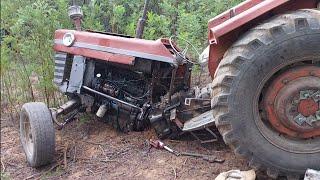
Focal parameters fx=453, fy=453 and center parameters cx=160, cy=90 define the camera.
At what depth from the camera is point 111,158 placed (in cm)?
448

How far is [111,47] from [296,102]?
6.60 feet

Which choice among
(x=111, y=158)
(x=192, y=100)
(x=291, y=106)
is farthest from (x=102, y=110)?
(x=291, y=106)

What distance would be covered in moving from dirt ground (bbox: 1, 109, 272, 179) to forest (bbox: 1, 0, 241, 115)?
0.94 metres

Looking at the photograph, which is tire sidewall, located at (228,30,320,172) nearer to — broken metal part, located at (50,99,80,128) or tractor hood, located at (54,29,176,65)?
tractor hood, located at (54,29,176,65)

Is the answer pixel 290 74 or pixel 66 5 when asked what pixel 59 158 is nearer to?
pixel 66 5

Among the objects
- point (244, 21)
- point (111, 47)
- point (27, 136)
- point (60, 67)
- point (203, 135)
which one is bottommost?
point (27, 136)

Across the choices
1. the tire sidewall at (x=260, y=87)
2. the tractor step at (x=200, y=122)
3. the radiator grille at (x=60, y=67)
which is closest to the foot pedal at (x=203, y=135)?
the tractor step at (x=200, y=122)

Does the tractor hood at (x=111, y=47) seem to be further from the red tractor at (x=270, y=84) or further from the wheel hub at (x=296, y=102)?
the wheel hub at (x=296, y=102)

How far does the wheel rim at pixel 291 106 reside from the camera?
10.6 feet

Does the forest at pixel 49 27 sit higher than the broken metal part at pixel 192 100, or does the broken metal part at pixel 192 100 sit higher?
the forest at pixel 49 27

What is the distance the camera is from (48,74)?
573cm

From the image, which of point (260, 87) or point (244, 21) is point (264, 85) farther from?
point (244, 21)

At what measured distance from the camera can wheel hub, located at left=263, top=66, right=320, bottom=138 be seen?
323 cm

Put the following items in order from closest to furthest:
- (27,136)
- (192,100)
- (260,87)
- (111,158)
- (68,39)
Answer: (260,87) < (192,100) < (111,158) < (68,39) < (27,136)
